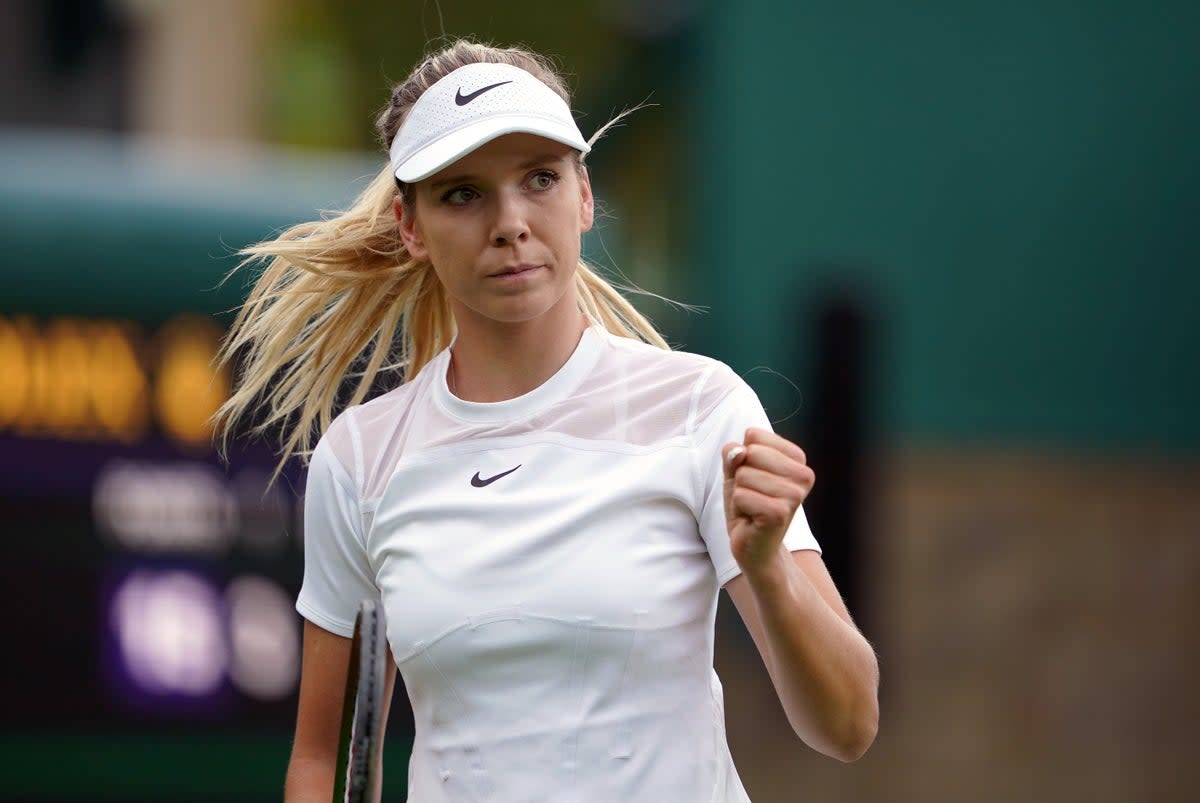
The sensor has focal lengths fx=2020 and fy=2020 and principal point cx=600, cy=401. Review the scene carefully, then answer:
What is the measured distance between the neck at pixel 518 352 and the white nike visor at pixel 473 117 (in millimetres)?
252

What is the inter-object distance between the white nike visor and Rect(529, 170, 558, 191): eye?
5 centimetres

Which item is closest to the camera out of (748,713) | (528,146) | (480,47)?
(528,146)

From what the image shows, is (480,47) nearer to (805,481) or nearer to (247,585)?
(805,481)

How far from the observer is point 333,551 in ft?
9.80

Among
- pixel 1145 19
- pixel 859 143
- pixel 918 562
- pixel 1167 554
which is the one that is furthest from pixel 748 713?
pixel 1145 19

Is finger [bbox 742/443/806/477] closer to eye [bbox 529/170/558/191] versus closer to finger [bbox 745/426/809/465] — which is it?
finger [bbox 745/426/809/465]

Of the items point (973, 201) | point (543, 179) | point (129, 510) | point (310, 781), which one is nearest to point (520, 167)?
point (543, 179)

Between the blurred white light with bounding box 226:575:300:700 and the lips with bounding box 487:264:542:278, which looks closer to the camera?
the lips with bounding box 487:264:542:278

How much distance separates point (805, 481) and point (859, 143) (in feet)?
37.2

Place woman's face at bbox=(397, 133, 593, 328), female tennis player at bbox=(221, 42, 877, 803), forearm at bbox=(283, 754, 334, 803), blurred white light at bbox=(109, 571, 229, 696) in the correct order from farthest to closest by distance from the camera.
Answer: blurred white light at bbox=(109, 571, 229, 696) → forearm at bbox=(283, 754, 334, 803) → woman's face at bbox=(397, 133, 593, 328) → female tennis player at bbox=(221, 42, 877, 803)

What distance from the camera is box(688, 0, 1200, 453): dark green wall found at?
13.4 metres

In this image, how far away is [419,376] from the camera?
10.1 ft

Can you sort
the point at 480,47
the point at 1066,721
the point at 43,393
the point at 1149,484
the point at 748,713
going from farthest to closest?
the point at 1149,484, the point at 1066,721, the point at 748,713, the point at 43,393, the point at 480,47

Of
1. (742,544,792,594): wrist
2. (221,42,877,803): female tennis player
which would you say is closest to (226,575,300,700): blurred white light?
(221,42,877,803): female tennis player
